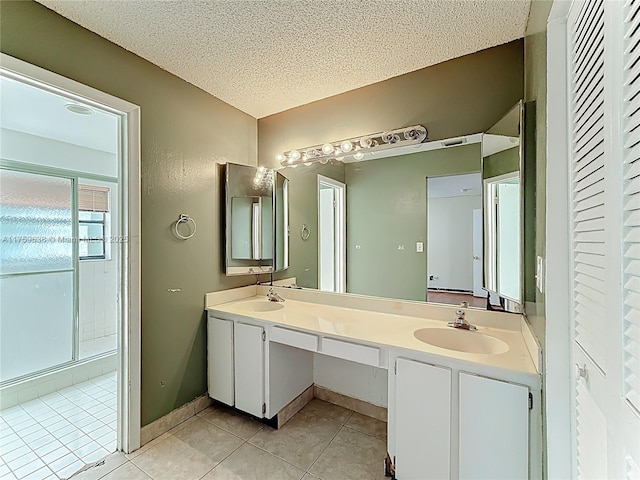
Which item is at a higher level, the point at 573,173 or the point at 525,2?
the point at 525,2

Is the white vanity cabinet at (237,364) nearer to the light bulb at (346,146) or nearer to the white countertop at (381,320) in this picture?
the white countertop at (381,320)

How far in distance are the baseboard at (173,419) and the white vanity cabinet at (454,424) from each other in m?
1.49

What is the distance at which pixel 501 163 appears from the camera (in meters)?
1.62

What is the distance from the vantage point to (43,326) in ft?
8.69

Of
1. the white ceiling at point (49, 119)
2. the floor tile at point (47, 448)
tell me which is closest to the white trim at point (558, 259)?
the white ceiling at point (49, 119)

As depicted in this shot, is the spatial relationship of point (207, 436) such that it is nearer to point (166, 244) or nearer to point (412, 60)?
point (166, 244)

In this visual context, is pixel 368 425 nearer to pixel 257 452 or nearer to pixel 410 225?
pixel 257 452

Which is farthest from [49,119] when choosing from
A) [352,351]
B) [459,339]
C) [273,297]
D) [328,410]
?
[459,339]

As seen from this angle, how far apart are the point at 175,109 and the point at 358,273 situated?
5.89ft

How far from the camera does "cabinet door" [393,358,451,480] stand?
4.28ft

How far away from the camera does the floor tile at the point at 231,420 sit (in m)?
1.96

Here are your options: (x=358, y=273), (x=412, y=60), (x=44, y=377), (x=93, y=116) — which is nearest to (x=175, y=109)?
(x=93, y=116)

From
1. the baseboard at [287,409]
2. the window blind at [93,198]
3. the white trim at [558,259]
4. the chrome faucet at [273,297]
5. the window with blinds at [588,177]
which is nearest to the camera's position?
the window with blinds at [588,177]

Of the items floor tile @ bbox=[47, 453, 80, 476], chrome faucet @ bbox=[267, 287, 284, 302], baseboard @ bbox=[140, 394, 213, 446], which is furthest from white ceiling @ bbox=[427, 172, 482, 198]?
floor tile @ bbox=[47, 453, 80, 476]
